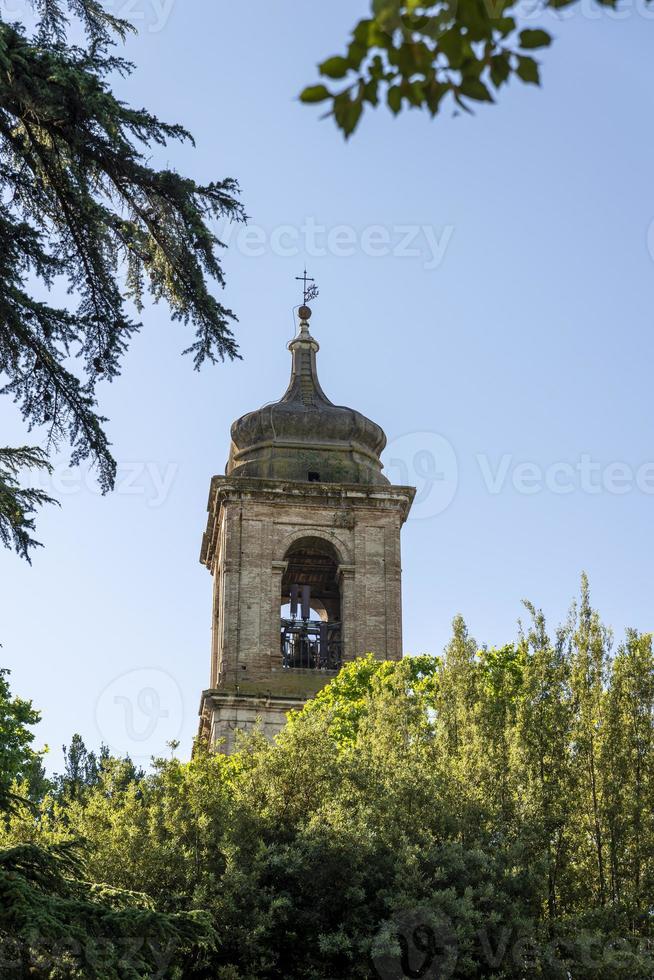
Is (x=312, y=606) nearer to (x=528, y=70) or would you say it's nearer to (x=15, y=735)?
(x=15, y=735)

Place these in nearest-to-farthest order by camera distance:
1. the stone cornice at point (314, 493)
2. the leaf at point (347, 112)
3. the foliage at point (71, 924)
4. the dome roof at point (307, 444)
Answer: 1. the leaf at point (347, 112)
2. the foliage at point (71, 924)
3. the stone cornice at point (314, 493)
4. the dome roof at point (307, 444)

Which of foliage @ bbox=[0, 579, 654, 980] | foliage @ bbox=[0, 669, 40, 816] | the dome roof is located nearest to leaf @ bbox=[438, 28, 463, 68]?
foliage @ bbox=[0, 579, 654, 980]

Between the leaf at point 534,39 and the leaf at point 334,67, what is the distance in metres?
0.44

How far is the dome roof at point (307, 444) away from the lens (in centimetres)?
4300

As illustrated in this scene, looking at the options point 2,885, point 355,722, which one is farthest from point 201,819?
point 355,722

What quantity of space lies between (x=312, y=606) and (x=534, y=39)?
133 ft

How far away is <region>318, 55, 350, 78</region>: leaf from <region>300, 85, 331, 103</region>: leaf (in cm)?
4

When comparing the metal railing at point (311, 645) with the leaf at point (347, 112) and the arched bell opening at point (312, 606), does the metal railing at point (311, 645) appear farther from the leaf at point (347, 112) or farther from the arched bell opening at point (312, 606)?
the leaf at point (347, 112)

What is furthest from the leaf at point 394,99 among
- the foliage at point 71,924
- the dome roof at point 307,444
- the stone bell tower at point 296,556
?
the dome roof at point 307,444

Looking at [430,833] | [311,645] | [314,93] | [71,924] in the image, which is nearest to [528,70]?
[314,93]

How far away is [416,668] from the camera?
3650 centimetres

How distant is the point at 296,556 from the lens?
42.8 metres

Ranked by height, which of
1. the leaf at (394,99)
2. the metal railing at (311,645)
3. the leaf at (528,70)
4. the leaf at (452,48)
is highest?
the metal railing at (311,645)

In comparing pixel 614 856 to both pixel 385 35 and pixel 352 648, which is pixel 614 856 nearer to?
pixel 385 35
